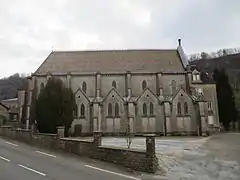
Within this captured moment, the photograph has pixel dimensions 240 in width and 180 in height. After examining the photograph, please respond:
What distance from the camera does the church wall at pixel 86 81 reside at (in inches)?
1922

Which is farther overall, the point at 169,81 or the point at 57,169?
the point at 169,81

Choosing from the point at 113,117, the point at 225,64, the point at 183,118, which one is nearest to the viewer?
the point at 183,118

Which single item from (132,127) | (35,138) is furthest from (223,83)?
(35,138)

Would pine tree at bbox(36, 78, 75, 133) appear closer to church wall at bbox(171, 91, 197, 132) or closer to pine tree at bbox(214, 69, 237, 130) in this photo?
church wall at bbox(171, 91, 197, 132)

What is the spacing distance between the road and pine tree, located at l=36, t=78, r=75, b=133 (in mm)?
17444

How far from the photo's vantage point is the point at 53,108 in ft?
116

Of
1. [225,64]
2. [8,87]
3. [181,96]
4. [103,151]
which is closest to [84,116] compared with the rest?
[181,96]

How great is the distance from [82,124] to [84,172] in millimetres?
32542

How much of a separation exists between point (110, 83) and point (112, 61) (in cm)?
475

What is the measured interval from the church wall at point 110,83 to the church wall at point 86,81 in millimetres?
1610

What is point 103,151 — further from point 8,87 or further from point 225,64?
point 8,87

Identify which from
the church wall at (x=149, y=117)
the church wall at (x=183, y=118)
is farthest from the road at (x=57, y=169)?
the church wall at (x=183, y=118)

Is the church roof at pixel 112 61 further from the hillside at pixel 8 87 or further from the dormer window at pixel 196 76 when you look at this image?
the hillside at pixel 8 87

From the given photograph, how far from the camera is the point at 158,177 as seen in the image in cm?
1194
